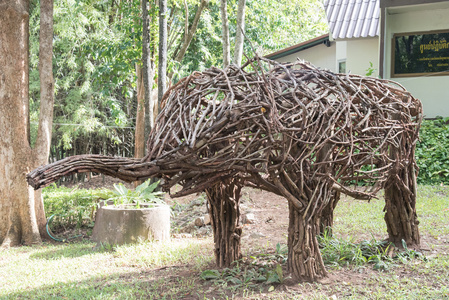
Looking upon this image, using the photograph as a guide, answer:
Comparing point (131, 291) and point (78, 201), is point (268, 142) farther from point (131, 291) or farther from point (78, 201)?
point (78, 201)

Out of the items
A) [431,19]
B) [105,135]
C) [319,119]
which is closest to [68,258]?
[319,119]

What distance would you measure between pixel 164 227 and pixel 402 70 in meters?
9.71

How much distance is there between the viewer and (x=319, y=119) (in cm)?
418

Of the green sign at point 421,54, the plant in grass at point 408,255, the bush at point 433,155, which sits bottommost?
the plant in grass at point 408,255

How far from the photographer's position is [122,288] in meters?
4.79

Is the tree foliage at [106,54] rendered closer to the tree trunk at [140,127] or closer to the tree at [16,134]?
the tree trunk at [140,127]

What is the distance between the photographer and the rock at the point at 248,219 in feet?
27.6

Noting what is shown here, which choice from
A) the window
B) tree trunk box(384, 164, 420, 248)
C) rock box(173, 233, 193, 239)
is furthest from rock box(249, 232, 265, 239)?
the window

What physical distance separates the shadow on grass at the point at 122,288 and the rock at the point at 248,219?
331 centimetres

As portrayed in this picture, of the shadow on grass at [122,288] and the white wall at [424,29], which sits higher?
the white wall at [424,29]

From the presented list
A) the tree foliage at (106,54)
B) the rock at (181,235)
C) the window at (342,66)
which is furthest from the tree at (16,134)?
the window at (342,66)

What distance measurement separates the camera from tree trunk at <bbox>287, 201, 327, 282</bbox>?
4.29 metres

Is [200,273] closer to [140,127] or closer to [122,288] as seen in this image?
[122,288]

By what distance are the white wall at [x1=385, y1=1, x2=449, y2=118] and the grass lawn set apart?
254 inches
